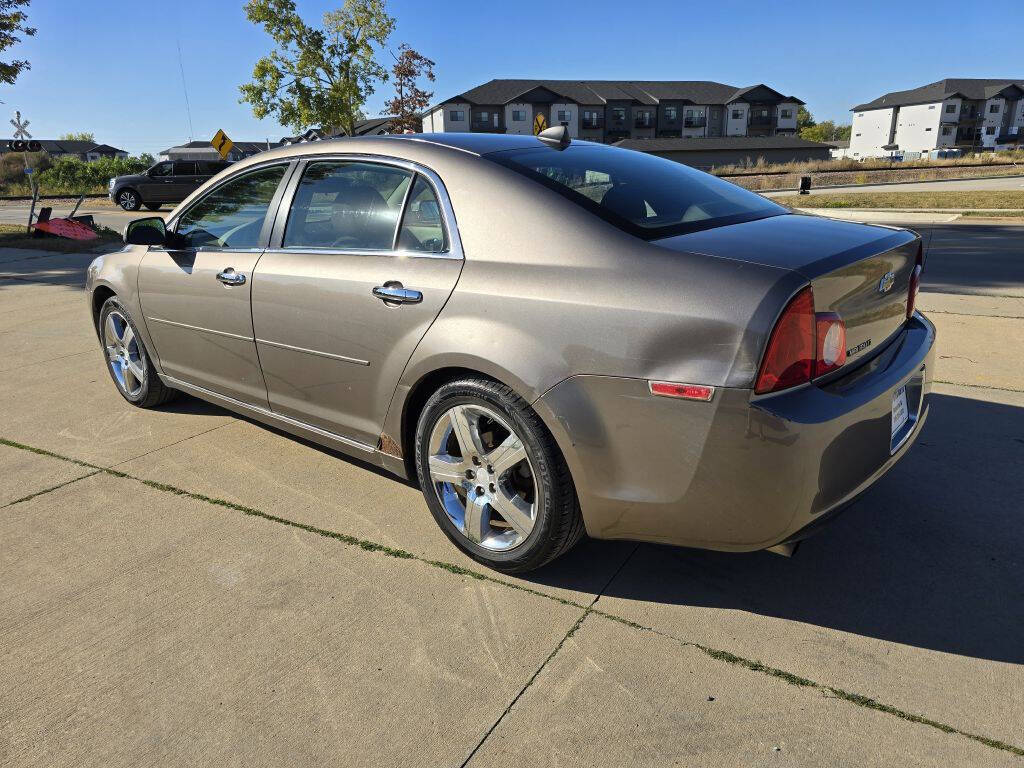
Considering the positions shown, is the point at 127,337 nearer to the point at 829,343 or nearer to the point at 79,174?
the point at 829,343

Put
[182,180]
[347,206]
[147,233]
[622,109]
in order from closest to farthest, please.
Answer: [347,206]
[147,233]
[182,180]
[622,109]

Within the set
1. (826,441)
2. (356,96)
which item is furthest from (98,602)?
(356,96)

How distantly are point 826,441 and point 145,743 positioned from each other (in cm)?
215

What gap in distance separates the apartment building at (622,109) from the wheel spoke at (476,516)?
7350 centimetres

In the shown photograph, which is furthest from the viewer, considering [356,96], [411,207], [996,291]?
[356,96]

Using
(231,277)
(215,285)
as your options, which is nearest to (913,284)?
(231,277)

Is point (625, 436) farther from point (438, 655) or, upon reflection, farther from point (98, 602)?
point (98, 602)

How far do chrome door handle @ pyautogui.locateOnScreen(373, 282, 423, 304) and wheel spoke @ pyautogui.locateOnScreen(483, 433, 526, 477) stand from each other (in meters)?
0.64

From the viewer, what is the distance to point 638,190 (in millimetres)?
3031

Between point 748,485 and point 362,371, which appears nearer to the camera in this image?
point 748,485

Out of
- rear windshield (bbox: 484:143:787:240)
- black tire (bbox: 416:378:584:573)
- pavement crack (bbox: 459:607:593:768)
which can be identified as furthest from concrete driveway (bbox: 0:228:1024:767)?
rear windshield (bbox: 484:143:787:240)

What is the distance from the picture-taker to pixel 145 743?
7.09 ft

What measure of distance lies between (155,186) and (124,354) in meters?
24.1

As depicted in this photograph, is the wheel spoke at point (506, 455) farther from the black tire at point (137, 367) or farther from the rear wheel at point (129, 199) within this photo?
the rear wheel at point (129, 199)
